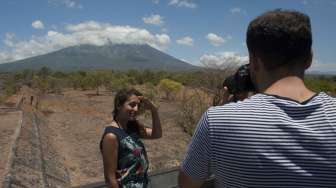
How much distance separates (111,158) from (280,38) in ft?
5.60

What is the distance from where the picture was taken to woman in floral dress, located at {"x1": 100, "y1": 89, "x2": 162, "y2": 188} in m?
2.73

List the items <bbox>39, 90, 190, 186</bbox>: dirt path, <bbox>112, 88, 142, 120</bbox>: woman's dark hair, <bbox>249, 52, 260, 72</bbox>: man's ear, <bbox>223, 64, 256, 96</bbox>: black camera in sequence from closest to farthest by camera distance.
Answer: <bbox>249, 52, 260, 72</bbox>: man's ear → <bbox>223, 64, 256, 96</bbox>: black camera → <bbox>112, 88, 142, 120</bbox>: woman's dark hair → <bbox>39, 90, 190, 186</bbox>: dirt path

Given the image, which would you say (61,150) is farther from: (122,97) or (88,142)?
(122,97)

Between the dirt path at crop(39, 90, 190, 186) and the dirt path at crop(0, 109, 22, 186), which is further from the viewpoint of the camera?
the dirt path at crop(39, 90, 190, 186)

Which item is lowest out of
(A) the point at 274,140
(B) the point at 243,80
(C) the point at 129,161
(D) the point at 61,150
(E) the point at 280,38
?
(D) the point at 61,150

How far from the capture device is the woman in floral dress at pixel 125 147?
273cm

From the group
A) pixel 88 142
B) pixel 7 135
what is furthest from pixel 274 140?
pixel 88 142

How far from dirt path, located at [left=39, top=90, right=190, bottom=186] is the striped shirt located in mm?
7669

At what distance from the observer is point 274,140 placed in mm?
1247

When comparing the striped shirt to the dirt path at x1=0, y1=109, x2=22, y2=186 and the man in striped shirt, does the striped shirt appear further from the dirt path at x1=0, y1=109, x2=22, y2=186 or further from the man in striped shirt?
the dirt path at x1=0, y1=109, x2=22, y2=186

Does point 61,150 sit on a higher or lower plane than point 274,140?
lower

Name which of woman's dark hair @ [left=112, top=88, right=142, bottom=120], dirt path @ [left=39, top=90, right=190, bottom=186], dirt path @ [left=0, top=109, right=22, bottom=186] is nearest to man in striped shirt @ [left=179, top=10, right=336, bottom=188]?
woman's dark hair @ [left=112, top=88, right=142, bottom=120]

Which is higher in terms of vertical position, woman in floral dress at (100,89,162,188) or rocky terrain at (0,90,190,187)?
woman in floral dress at (100,89,162,188)

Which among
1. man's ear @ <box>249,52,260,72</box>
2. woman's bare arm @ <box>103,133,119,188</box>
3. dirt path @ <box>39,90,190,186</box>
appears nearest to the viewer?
man's ear @ <box>249,52,260,72</box>
